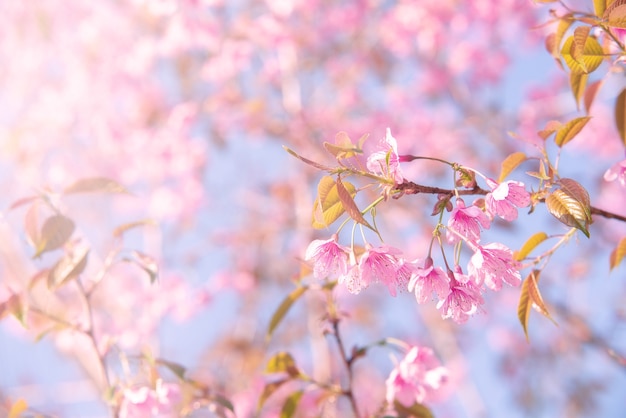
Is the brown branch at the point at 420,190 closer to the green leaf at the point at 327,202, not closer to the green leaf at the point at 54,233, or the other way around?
the green leaf at the point at 327,202

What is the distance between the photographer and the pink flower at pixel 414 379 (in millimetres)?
1207

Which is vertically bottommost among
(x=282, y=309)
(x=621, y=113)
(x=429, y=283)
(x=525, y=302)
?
(x=282, y=309)

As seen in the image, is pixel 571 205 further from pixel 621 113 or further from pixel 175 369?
pixel 175 369

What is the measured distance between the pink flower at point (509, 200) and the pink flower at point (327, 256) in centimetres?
24

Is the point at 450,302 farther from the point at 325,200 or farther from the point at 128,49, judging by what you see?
the point at 128,49

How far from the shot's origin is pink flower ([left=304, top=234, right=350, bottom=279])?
35.7 inches

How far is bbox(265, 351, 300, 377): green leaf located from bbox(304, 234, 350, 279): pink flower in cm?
42

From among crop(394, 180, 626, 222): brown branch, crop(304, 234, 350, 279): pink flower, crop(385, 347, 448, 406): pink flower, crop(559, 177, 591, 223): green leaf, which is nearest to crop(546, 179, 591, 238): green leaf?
crop(559, 177, 591, 223): green leaf

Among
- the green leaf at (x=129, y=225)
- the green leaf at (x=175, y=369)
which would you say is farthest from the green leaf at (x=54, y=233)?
the green leaf at (x=175, y=369)

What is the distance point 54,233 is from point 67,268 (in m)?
0.08

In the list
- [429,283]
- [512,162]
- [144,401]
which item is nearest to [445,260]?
[429,283]

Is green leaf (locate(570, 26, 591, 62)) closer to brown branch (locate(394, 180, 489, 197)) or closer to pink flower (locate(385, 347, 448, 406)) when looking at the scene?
brown branch (locate(394, 180, 489, 197))

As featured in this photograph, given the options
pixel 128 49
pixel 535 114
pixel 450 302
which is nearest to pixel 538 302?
pixel 450 302

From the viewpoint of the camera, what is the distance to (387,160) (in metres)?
0.80
